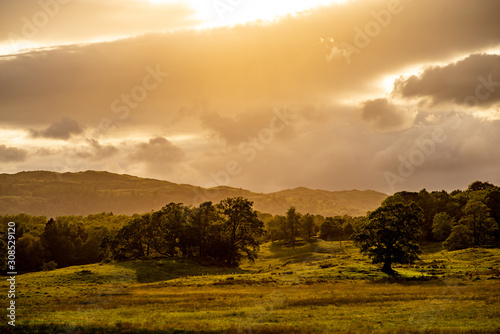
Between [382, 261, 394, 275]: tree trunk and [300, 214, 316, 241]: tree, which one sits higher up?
[300, 214, 316, 241]: tree

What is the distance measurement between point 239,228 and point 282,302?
2582 inches

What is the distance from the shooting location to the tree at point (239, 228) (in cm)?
10875

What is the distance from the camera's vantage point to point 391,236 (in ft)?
250

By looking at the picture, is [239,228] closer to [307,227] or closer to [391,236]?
[391,236]

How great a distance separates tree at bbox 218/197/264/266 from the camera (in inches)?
4281

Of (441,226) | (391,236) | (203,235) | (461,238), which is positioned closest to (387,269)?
(391,236)

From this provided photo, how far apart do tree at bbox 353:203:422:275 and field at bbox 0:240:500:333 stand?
2.77 m

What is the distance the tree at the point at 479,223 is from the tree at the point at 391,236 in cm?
4515

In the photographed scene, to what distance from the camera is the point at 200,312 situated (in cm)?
3991

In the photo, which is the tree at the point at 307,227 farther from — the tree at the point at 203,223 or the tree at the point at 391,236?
the tree at the point at 391,236

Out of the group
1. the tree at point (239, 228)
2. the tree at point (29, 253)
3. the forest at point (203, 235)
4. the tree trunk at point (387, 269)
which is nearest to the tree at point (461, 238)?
the forest at point (203, 235)

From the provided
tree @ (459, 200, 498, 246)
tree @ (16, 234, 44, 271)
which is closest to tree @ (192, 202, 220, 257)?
tree @ (16, 234, 44, 271)

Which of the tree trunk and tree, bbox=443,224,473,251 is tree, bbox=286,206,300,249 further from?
the tree trunk

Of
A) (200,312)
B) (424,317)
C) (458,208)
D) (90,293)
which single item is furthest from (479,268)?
(458,208)
